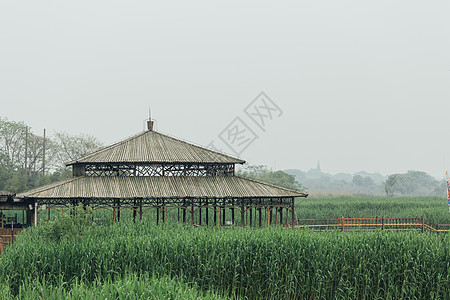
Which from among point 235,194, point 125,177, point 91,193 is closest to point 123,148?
point 125,177

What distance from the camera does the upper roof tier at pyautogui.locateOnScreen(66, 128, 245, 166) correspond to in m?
26.8

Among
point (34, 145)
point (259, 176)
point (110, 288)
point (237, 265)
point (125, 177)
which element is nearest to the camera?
point (110, 288)

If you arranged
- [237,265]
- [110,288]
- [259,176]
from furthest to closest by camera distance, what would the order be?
A: 1. [259,176]
2. [237,265]
3. [110,288]

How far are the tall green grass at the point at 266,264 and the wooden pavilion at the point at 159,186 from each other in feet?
31.5

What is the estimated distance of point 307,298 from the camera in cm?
1393

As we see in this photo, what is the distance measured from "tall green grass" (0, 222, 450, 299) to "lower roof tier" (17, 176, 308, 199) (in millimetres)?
9566

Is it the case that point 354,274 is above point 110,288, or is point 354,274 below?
below

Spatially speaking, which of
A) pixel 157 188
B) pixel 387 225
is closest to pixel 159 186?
pixel 157 188

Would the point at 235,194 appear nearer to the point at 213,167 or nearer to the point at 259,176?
the point at 213,167

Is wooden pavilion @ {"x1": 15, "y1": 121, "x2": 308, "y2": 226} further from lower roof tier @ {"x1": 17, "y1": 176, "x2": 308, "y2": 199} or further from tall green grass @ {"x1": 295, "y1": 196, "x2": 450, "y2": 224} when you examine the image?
tall green grass @ {"x1": 295, "y1": 196, "x2": 450, "y2": 224}

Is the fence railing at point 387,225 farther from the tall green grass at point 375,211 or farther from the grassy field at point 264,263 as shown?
the grassy field at point 264,263

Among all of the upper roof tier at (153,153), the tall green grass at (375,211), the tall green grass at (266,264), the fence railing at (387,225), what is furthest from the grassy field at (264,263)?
the tall green grass at (375,211)

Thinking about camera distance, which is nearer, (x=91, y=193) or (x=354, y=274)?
(x=354, y=274)

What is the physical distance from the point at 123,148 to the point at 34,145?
134 ft
